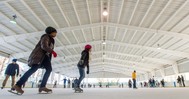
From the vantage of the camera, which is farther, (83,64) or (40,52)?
(83,64)

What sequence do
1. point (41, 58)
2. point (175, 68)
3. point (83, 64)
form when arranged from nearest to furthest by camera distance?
1. point (41, 58)
2. point (83, 64)
3. point (175, 68)

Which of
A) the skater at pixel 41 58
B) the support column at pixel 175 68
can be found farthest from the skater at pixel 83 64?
the support column at pixel 175 68

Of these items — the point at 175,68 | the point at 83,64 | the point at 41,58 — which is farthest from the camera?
the point at 175,68

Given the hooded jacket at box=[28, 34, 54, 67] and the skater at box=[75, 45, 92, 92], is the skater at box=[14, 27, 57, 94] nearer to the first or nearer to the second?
the hooded jacket at box=[28, 34, 54, 67]

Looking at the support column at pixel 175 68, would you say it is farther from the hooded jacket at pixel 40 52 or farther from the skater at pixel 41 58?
the hooded jacket at pixel 40 52

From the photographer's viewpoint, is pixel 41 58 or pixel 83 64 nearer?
pixel 41 58

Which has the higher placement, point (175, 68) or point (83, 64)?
point (175, 68)

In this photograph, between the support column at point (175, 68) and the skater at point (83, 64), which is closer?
the skater at point (83, 64)

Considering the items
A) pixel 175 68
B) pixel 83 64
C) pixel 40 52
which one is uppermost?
pixel 175 68

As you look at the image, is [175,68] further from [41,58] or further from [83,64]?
[41,58]

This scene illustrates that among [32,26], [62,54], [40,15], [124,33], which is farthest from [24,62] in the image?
[124,33]

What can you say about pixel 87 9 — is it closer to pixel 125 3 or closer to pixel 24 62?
pixel 125 3

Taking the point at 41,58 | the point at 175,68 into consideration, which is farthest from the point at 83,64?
the point at 175,68

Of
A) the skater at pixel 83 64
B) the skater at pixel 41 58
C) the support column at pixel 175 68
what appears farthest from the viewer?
the support column at pixel 175 68
